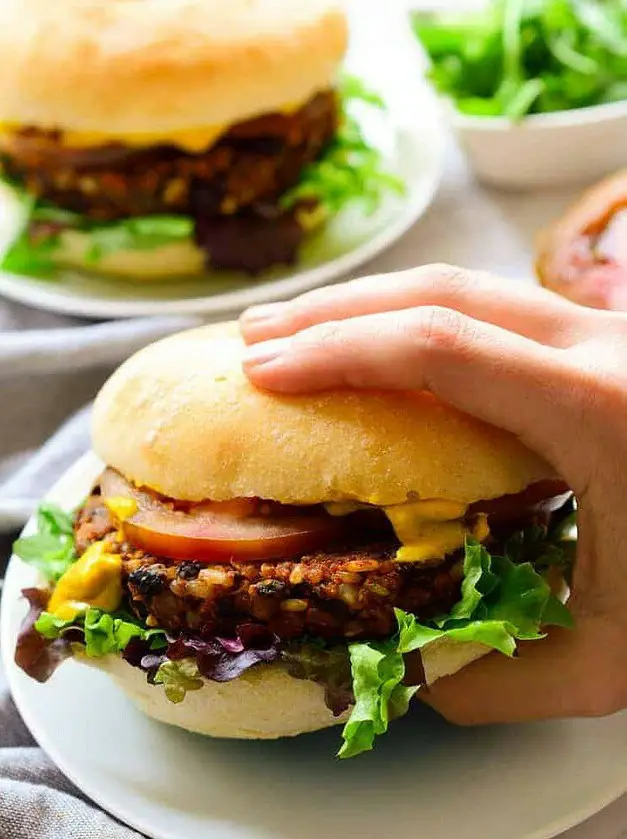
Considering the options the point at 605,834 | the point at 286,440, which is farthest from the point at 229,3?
the point at 605,834

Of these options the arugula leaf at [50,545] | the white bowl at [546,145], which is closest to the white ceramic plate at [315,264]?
the white bowl at [546,145]

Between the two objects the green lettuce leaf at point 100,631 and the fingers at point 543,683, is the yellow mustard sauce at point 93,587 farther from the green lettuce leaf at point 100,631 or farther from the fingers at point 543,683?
the fingers at point 543,683

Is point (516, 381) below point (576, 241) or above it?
above

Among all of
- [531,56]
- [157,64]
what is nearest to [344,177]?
[157,64]

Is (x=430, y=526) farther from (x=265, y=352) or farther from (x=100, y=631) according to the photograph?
(x=100, y=631)

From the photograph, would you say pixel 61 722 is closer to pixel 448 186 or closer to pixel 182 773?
pixel 182 773
